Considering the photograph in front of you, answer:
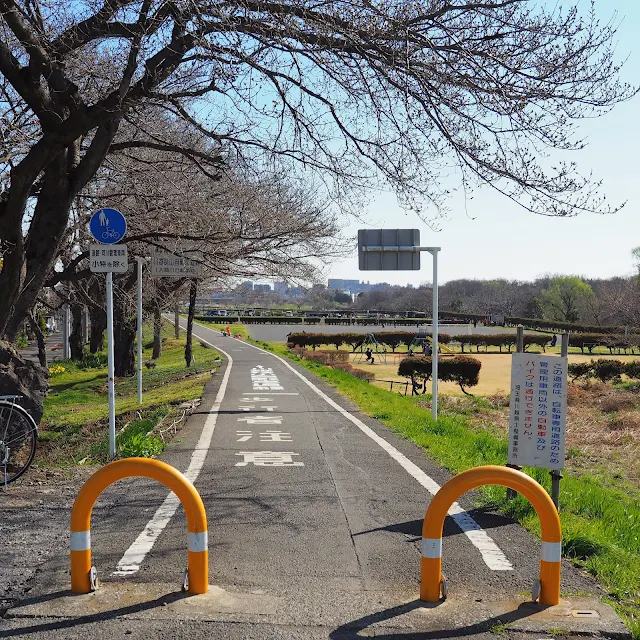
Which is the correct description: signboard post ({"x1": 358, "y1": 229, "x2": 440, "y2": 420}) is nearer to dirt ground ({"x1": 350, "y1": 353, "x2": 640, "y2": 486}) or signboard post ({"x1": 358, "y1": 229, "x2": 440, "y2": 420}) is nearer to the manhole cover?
dirt ground ({"x1": 350, "y1": 353, "x2": 640, "y2": 486})

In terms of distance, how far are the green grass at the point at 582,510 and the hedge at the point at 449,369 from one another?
13.4m

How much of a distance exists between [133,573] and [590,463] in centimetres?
1017

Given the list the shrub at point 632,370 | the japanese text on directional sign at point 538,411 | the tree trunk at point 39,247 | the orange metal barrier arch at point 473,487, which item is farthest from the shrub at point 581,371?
the orange metal barrier arch at point 473,487

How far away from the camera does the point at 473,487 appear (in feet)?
13.3

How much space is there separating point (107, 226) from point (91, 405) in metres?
11.6

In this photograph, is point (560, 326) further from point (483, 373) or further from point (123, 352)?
point (123, 352)

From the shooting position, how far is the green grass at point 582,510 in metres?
4.56

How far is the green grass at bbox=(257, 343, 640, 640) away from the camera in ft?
15.0

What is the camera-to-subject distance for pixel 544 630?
12.1 feet

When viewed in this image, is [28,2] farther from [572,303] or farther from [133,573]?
[572,303]

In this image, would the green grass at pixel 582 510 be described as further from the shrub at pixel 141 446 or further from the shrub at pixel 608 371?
the shrub at pixel 608 371

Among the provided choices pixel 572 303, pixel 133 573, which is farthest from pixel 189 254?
pixel 572 303

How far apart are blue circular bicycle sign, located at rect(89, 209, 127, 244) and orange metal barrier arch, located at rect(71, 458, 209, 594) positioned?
4.61 meters

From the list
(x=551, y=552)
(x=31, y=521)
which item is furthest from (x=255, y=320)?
(x=551, y=552)
